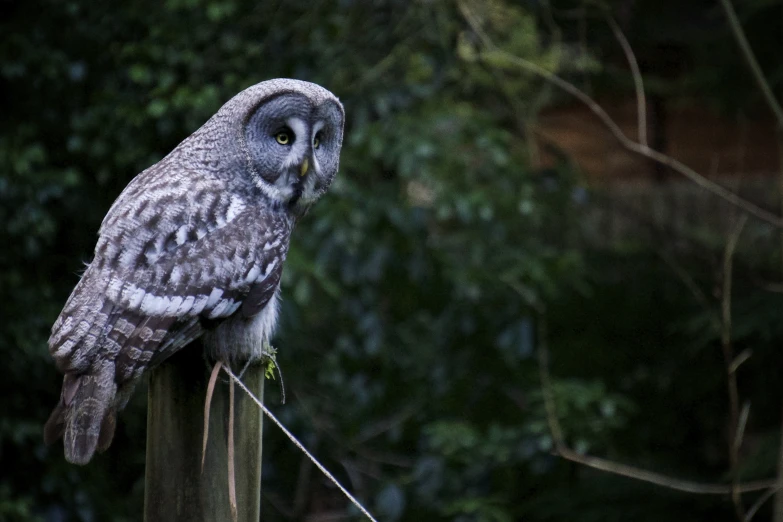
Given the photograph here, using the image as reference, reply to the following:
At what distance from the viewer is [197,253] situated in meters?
1.62

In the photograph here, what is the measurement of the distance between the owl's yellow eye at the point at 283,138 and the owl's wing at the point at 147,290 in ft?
→ 0.43

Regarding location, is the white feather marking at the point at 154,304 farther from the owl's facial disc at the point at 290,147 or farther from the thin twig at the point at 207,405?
the owl's facial disc at the point at 290,147

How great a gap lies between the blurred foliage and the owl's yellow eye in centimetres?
121

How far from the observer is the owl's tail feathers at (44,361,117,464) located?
1280mm

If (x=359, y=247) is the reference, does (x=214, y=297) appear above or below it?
above

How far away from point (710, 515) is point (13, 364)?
2.50m

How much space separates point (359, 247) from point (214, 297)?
5.64 ft

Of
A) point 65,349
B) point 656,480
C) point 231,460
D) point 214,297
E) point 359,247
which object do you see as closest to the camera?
point 231,460

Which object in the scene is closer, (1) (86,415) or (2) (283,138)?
(1) (86,415)

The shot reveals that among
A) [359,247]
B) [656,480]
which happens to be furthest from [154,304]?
[359,247]

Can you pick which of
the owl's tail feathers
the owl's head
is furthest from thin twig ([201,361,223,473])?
the owl's head

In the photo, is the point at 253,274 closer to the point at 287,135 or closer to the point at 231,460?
the point at 287,135

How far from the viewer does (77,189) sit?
3.20m

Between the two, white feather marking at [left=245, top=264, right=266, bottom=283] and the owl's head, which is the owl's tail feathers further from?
the owl's head
